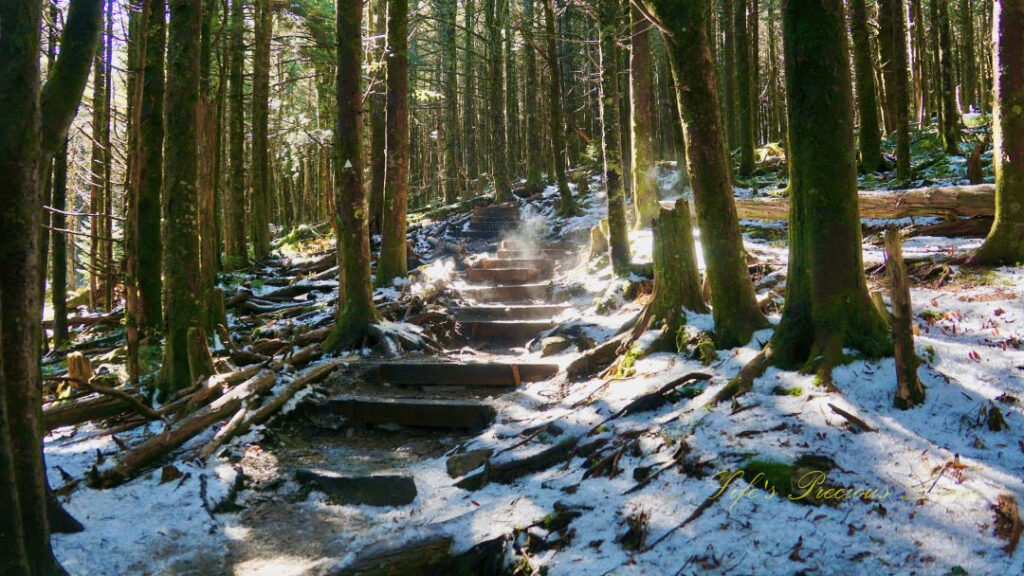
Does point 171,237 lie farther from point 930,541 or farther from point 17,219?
point 930,541

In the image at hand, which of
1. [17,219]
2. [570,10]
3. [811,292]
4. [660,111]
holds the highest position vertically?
[570,10]

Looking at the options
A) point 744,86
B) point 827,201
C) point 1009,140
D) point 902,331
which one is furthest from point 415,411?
point 744,86

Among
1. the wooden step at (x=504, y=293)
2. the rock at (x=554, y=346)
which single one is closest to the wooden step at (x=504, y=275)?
the wooden step at (x=504, y=293)

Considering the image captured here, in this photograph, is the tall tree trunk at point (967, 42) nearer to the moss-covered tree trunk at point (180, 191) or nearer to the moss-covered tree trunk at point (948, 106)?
the moss-covered tree trunk at point (948, 106)

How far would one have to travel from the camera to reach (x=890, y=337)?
4633 mm

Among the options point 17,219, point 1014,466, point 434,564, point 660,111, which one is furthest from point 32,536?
point 660,111

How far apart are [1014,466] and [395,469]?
4614 millimetres

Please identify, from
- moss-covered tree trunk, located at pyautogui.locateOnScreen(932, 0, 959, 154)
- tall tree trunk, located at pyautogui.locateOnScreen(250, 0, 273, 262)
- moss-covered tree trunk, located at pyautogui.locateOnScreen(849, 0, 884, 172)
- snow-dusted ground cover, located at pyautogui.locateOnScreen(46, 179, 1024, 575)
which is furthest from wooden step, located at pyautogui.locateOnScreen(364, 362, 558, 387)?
moss-covered tree trunk, located at pyautogui.locateOnScreen(932, 0, 959, 154)

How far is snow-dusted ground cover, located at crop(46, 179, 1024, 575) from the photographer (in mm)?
3121

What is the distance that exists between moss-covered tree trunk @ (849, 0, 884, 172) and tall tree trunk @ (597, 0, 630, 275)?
23.8 feet

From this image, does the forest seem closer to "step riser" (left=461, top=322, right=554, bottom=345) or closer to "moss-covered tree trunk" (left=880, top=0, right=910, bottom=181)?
"step riser" (left=461, top=322, right=554, bottom=345)

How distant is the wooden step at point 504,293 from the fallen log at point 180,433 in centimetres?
594

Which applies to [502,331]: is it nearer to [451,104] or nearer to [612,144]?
[612,144]

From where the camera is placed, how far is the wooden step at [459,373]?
25.8ft
